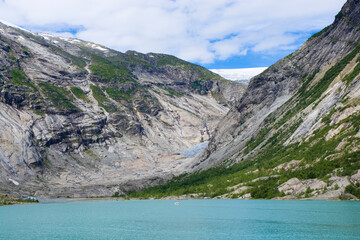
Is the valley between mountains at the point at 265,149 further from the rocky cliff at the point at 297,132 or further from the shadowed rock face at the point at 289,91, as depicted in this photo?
the shadowed rock face at the point at 289,91

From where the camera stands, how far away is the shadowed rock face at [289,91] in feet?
371

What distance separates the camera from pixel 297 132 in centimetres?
10506

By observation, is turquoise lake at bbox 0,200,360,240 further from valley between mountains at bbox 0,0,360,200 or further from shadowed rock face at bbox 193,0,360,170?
shadowed rock face at bbox 193,0,360,170

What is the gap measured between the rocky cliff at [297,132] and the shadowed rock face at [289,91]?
1.23 ft

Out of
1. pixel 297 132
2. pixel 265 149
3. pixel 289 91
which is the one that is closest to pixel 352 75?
pixel 297 132

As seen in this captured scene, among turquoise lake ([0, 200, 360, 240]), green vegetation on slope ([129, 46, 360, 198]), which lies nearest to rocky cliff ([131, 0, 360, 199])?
green vegetation on slope ([129, 46, 360, 198])

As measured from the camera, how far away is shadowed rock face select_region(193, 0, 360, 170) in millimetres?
112938

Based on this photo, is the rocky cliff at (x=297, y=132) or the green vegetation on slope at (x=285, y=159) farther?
the rocky cliff at (x=297, y=132)

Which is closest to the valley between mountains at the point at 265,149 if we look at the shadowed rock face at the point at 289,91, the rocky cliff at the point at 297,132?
the rocky cliff at the point at 297,132

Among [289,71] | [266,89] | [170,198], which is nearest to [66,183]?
[170,198]

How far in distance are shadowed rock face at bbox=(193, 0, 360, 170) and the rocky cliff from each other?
1.23ft

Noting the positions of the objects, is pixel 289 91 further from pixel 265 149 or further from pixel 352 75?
pixel 352 75

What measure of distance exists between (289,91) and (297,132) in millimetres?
47299

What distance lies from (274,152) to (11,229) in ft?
243
